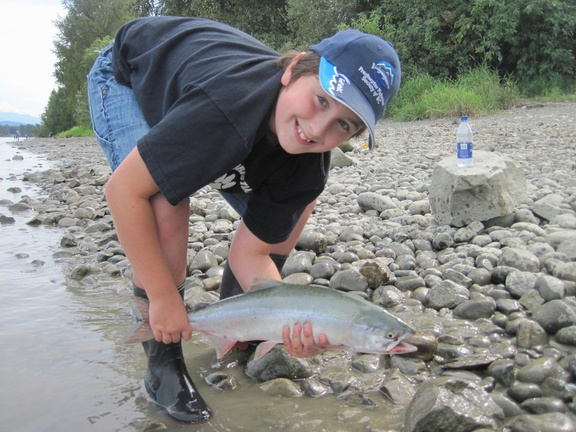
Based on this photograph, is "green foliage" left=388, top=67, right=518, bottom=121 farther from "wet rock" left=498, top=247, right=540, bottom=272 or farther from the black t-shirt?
the black t-shirt

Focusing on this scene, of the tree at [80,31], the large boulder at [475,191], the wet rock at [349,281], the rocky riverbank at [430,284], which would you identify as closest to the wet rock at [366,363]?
the rocky riverbank at [430,284]

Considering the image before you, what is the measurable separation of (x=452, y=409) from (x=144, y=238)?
139 cm

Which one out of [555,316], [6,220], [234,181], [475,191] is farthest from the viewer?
[6,220]

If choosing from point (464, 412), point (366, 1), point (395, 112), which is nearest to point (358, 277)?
point (464, 412)

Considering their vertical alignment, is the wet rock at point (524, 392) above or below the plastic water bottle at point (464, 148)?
below

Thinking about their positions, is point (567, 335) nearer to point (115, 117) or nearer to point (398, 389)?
point (398, 389)

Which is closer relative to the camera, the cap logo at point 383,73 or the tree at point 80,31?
the cap logo at point 383,73

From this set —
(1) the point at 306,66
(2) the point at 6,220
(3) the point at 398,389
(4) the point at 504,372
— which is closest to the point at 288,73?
(1) the point at 306,66

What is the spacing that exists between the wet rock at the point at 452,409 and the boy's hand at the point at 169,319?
103cm

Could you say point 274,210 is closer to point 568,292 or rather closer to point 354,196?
point 568,292

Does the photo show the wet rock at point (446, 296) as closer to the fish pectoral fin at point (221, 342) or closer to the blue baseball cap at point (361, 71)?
the fish pectoral fin at point (221, 342)

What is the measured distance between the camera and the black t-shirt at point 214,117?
2.12m

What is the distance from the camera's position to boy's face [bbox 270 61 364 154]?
7.23 ft

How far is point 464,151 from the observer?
17.9 ft
